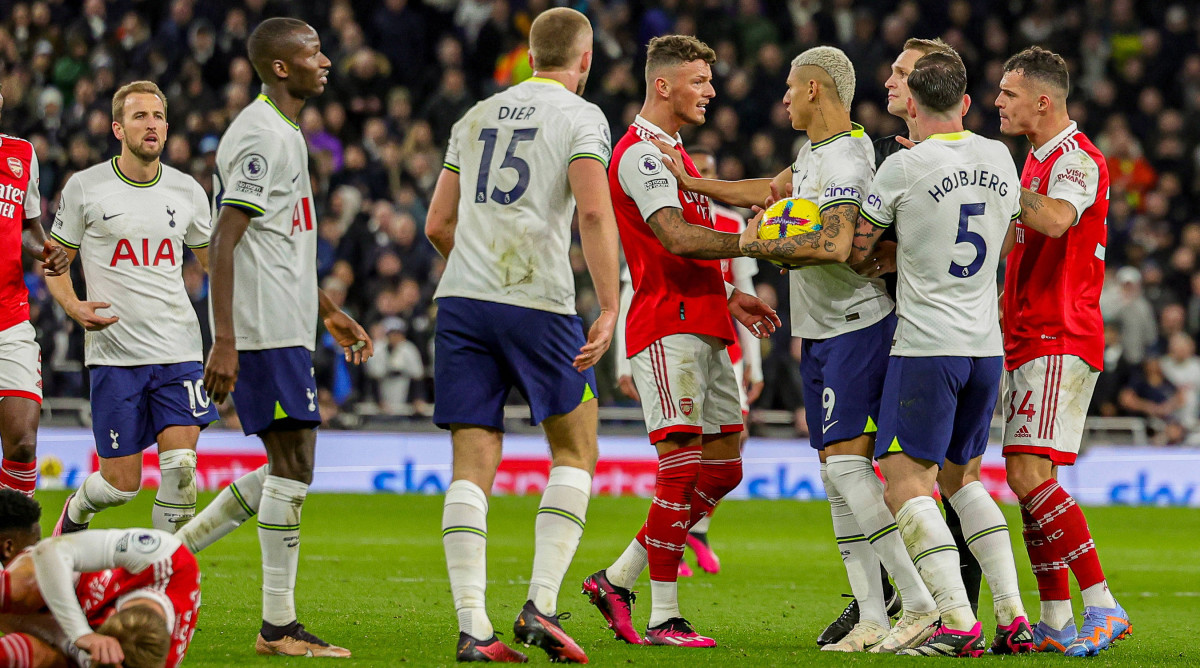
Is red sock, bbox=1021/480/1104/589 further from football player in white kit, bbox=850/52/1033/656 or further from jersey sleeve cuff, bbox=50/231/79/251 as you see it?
jersey sleeve cuff, bbox=50/231/79/251

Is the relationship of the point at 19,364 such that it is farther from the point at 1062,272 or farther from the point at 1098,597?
the point at 1098,597

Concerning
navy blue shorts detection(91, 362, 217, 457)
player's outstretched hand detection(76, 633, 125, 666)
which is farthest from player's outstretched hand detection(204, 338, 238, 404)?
navy blue shorts detection(91, 362, 217, 457)

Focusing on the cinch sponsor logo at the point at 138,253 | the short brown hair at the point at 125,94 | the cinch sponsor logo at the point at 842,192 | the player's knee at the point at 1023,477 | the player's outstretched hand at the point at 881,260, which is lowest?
the player's knee at the point at 1023,477

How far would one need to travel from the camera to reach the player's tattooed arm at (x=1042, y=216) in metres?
6.50

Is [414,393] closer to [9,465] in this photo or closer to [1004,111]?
[9,465]

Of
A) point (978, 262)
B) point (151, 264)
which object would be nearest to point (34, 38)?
point (151, 264)

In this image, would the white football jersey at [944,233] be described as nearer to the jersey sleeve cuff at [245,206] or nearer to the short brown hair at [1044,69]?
the short brown hair at [1044,69]

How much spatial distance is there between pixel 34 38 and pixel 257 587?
15.8m

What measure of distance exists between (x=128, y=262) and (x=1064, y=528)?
5.25 m

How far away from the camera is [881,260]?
6.47 metres

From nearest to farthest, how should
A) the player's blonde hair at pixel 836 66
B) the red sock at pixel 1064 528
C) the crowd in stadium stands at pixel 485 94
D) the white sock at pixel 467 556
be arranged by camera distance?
the white sock at pixel 467 556, the player's blonde hair at pixel 836 66, the red sock at pixel 1064 528, the crowd in stadium stands at pixel 485 94

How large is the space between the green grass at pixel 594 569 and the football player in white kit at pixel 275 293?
504 millimetres

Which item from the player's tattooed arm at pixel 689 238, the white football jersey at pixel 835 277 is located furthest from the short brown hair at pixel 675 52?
the player's tattooed arm at pixel 689 238

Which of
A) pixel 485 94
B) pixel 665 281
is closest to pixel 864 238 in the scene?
pixel 665 281
